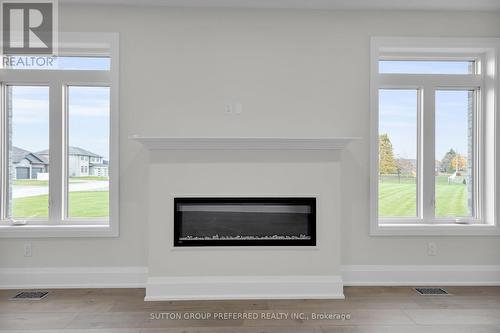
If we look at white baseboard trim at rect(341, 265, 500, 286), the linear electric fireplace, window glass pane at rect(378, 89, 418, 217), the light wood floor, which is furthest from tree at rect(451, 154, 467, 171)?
the linear electric fireplace

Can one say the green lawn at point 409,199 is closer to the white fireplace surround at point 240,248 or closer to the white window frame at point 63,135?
the white fireplace surround at point 240,248

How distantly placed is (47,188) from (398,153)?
3.60 metres

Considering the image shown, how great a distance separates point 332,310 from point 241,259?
858 millimetres

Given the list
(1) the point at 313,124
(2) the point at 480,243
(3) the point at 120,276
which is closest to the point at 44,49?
(3) the point at 120,276

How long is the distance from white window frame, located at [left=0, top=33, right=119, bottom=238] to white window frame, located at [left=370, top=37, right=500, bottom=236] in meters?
2.49

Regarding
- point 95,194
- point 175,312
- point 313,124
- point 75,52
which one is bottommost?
point 175,312

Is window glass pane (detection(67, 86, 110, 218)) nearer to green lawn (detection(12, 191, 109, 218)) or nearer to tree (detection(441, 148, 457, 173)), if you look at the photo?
green lawn (detection(12, 191, 109, 218))

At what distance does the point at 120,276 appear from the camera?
3201mm

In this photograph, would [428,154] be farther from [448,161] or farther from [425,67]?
[425,67]

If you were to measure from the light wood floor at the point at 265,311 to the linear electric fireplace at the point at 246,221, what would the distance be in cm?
51

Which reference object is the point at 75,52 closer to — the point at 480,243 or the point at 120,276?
the point at 120,276

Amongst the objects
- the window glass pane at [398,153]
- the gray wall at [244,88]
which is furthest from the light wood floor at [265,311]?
the window glass pane at [398,153]

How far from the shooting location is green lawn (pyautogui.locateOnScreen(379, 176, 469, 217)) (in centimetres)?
348

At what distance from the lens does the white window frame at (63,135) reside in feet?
10.5
